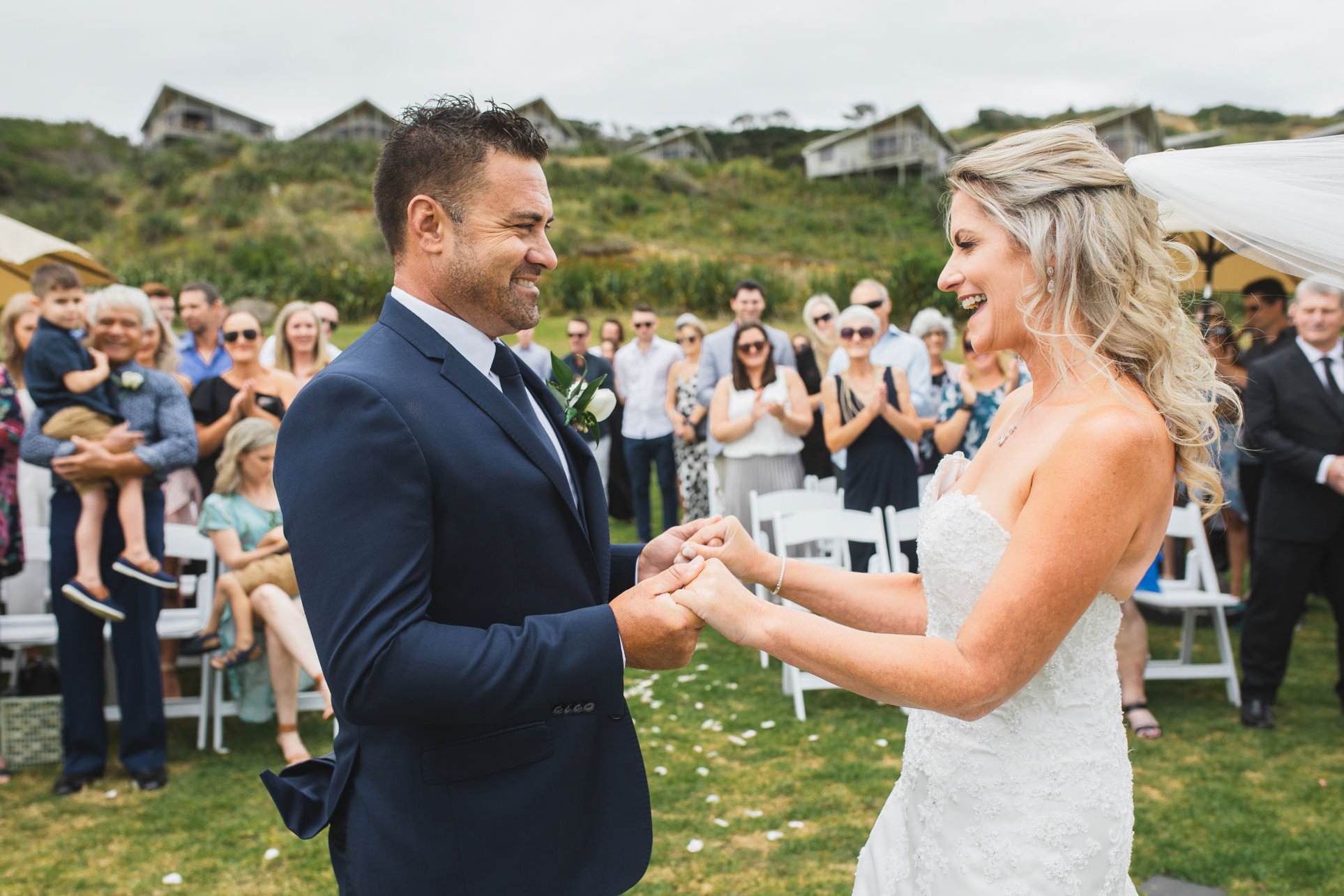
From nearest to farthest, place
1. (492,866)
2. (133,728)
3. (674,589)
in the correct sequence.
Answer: (492,866) → (674,589) → (133,728)

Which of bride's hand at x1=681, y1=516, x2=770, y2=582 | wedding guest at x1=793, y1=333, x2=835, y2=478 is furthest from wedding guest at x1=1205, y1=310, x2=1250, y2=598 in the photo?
bride's hand at x1=681, y1=516, x2=770, y2=582

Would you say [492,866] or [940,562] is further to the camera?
[940,562]

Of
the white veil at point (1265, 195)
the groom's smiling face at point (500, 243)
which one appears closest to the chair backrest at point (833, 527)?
the white veil at point (1265, 195)

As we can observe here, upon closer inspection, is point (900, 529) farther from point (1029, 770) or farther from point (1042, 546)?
point (1042, 546)

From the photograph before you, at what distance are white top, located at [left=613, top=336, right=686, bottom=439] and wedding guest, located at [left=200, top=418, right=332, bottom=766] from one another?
464cm

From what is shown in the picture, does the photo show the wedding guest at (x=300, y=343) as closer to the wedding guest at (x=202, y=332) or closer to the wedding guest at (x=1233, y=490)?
the wedding guest at (x=202, y=332)

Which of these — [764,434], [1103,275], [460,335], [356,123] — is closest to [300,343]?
[764,434]

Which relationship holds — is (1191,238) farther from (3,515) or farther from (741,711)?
(3,515)

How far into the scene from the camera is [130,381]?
5.09 m

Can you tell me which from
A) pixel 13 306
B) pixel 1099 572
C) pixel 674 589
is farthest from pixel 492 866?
pixel 13 306

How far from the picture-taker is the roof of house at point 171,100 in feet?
205

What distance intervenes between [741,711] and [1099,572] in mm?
4440

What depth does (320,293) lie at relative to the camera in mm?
26562

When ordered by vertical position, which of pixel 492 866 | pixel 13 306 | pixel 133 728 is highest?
pixel 13 306
